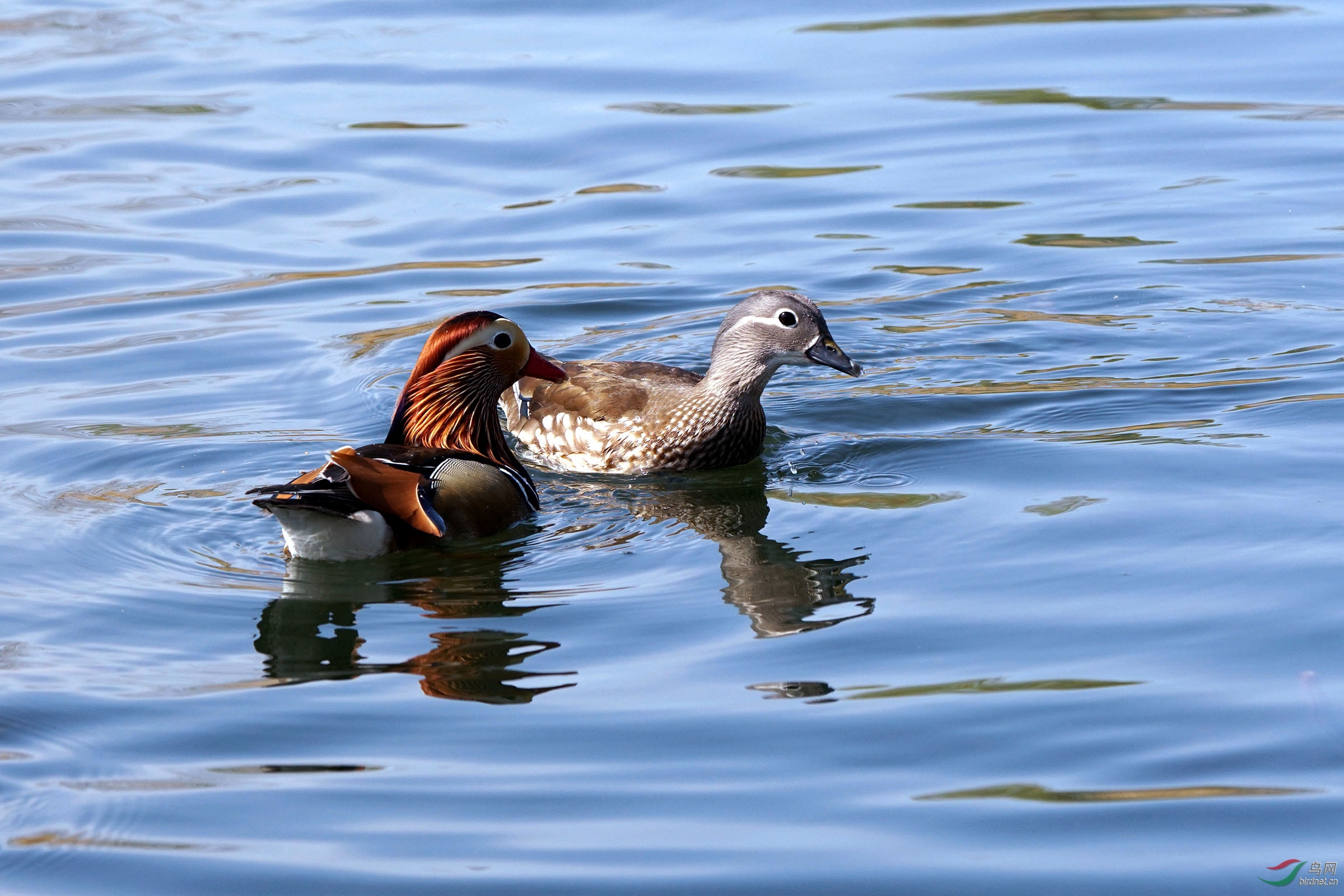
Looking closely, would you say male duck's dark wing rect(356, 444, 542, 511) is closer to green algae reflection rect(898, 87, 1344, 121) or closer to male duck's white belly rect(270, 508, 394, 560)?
male duck's white belly rect(270, 508, 394, 560)

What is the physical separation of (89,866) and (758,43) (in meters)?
15.3

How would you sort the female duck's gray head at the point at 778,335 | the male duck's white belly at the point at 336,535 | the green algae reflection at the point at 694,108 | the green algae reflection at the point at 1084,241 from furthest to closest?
the green algae reflection at the point at 694,108 < the green algae reflection at the point at 1084,241 < the female duck's gray head at the point at 778,335 < the male duck's white belly at the point at 336,535

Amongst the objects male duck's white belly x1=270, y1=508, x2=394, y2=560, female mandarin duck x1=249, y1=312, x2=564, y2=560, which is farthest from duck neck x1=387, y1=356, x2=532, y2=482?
male duck's white belly x1=270, y1=508, x2=394, y2=560

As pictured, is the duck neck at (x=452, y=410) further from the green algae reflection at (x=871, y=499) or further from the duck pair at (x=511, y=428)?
the green algae reflection at (x=871, y=499)

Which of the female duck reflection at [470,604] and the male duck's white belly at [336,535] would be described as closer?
the female duck reflection at [470,604]

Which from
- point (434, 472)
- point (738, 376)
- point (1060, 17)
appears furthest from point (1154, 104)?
point (434, 472)

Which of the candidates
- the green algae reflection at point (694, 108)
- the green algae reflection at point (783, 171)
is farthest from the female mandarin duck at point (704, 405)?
the green algae reflection at point (694, 108)

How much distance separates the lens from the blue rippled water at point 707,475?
5.37 meters

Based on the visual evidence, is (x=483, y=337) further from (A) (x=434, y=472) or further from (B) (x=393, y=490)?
(B) (x=393, y=490)

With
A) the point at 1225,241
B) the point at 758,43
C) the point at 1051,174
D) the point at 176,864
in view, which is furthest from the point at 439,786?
the point at 758,43

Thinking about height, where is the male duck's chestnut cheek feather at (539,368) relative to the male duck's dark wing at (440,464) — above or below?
above

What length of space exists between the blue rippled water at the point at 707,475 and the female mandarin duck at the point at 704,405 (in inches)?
8.3

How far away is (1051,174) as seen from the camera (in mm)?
15172

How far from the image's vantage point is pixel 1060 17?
19.8 metres
